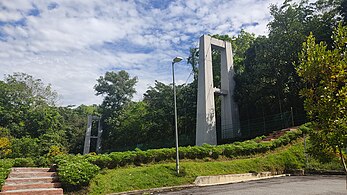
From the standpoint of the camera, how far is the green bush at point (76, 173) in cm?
893

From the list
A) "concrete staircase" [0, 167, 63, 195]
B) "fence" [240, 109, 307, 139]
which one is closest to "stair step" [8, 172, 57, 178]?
"concrete staircase" [0, 167, 63, 195]

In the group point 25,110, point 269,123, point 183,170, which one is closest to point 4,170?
point 183,170

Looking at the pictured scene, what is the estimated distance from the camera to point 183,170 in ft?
36.7

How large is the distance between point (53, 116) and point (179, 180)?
1179 inches

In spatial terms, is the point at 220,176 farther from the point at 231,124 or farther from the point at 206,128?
the point at 231,124

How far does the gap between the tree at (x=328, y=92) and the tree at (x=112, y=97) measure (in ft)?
128

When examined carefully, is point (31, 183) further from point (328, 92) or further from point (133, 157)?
point (328, 92)

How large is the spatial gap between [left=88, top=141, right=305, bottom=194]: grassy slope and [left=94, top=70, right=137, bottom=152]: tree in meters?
31.1

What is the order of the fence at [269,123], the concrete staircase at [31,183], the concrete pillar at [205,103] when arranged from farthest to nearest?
the concrete pillar at [205,103], the fence at [269,123], the concrete staircase at [31,183]

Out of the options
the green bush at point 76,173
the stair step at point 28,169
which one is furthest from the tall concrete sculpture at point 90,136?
the green bush at point 76,173

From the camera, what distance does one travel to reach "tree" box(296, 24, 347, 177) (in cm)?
377

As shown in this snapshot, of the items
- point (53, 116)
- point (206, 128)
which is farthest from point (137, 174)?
point (53, 116)

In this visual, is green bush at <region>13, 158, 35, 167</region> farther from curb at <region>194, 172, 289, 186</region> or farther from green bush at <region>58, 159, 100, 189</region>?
curb at <region>194, 172, 289, 186</region>

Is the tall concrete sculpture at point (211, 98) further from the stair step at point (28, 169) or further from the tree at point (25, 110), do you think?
the tree at point (25, 110)
